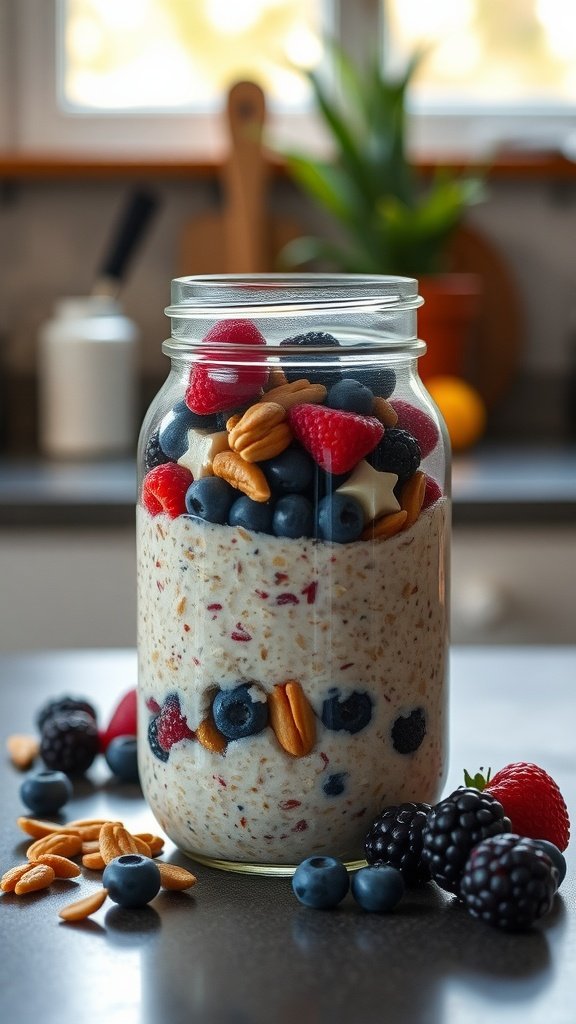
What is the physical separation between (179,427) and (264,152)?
1.64 metres

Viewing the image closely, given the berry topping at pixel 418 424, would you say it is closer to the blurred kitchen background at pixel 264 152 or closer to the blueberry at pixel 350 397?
the blueberry at pixel 350 397

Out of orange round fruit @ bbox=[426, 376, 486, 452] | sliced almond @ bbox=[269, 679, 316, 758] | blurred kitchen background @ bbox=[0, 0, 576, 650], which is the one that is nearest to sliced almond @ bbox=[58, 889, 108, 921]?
sliced almond @ bbox=[269, 679, 316, 758]

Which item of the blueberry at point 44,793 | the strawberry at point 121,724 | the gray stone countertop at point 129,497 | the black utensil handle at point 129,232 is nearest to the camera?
the blueberry at point 44,793

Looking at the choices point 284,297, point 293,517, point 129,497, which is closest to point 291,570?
point 293,517

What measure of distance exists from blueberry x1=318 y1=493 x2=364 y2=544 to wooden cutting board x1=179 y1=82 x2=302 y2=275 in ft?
5.29

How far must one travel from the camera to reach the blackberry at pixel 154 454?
2.29 ft

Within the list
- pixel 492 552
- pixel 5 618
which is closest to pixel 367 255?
pixel 492 552

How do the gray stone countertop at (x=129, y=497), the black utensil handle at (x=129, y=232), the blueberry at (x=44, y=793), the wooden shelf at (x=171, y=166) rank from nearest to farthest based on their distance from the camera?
the blueberry at (x=44, y=793)
the gray stone countertop at (x=129, y=497)
the black utensil handle at (x=129, y=232)
the wooden shelf at (x=171, y=166)

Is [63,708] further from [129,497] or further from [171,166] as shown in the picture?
[171,166]

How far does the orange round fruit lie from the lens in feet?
6.91

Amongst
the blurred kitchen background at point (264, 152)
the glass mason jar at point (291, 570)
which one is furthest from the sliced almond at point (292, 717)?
the blurred kitchen background at point (264, 152)

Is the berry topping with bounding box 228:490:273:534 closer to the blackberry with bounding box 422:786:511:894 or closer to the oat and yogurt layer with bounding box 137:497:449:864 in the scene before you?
the oat and yogurt layer with bounding box 137:497:449:864

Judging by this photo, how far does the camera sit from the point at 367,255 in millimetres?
2215

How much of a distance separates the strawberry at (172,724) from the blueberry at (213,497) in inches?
4.0
